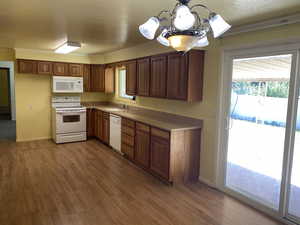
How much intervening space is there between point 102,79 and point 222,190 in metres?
4.59

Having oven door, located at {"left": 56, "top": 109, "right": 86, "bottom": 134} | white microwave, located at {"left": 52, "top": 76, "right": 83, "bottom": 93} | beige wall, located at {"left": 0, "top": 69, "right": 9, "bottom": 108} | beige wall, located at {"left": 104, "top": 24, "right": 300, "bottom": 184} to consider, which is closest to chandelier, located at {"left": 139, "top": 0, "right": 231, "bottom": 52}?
beige wall, located at {"left": 104, "top": 24, "right": 300, "bottom": 184}

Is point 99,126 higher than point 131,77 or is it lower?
lower

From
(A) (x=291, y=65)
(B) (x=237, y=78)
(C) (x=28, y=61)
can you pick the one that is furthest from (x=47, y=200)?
(C) (x=28, y=61)

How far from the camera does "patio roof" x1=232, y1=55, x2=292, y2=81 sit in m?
2.77

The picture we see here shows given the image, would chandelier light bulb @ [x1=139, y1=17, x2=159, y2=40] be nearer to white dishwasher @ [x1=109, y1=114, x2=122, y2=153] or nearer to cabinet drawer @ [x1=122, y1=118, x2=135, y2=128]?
cabinet drawer @ [x1=122, y1=118, x2=135, y2=128]

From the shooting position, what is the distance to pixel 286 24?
8.66 ft

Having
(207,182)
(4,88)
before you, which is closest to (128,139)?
(207,182)

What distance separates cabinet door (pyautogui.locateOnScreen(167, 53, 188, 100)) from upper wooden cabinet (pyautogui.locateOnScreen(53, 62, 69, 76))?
142 inches

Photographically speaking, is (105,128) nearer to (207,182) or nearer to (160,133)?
(160,133)

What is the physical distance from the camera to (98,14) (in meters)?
2.88

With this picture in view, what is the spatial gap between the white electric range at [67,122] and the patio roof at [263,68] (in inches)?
168

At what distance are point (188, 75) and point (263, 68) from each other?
1.04m

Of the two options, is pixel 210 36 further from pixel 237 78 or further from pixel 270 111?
pixel 270 111

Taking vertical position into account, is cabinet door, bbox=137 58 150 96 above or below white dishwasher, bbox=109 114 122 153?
above
